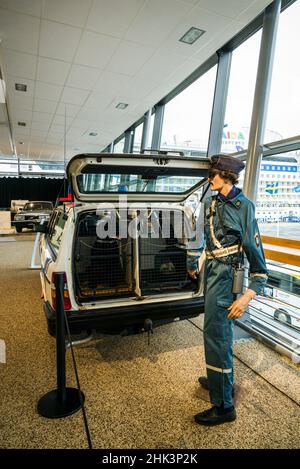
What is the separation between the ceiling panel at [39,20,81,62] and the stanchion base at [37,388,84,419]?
375 cm

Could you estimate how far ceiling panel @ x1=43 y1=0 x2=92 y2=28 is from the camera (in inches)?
115

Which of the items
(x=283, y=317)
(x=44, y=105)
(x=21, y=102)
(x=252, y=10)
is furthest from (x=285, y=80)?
(x=21, y=102)

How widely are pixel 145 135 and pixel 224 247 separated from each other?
5.84 meters

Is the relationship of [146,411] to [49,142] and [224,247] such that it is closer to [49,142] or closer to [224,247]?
[224,247]

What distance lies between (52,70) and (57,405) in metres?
4.52

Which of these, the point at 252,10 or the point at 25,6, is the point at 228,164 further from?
the point at 25,6

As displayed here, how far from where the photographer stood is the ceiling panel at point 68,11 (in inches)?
115

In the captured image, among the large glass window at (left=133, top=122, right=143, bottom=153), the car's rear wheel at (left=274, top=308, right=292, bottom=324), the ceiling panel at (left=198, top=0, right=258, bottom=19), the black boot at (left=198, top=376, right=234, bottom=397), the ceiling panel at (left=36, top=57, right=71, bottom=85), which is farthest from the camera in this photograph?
the large glass window at (left=133, top=122, right=143, bottom=153)

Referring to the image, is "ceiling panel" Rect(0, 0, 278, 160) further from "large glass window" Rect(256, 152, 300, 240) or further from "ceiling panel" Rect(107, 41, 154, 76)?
"large glass window" Rect(256, 152, 300, 240)

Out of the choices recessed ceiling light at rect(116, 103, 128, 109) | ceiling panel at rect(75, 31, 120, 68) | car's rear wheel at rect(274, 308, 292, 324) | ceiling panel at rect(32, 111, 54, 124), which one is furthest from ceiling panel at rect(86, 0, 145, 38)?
ceiling panel at rect(32, 111, 54, 124)

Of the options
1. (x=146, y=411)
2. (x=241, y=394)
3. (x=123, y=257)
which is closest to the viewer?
(x=146, y=411)

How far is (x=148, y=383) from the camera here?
2.10m

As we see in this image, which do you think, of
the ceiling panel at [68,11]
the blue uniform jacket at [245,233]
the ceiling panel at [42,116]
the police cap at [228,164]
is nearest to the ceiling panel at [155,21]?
the ceiling panel at [68,11]
